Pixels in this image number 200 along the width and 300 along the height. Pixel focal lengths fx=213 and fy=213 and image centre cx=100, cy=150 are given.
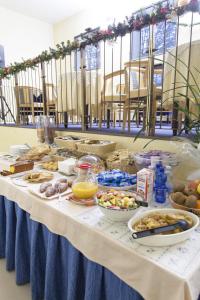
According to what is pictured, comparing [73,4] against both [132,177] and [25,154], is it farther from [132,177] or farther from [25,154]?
[132,177]

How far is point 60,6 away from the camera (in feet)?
16.2

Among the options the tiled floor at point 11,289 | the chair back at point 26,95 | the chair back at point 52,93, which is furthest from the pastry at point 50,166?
the chair back at point 26,95

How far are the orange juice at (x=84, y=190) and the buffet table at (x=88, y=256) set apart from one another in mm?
57

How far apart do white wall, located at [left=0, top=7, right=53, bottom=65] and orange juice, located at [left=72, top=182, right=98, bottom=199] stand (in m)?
5.17

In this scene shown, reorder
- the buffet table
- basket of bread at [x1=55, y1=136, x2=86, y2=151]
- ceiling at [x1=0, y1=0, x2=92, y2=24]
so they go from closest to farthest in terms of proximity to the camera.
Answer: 1. the buffet table
2. basket of bread at [x1=55, y1=136, x2=86, y2=151]
3. ceiling at [x1=0, y1=0, x2=92, y2=24]

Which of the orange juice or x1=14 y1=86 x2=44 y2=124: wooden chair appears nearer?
the orange juice

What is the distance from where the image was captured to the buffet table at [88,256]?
1.91 feet

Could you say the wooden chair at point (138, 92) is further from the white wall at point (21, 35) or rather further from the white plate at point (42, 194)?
the white wall at point (21, 35)

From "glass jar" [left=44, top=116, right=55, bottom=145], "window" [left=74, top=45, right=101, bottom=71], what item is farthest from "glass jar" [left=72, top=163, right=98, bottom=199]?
"window" [left=74, top=45, right=101, bottom=71]

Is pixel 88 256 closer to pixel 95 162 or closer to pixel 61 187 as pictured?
pixel 61 187

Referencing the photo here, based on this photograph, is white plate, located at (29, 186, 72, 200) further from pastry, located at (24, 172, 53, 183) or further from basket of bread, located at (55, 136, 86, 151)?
basket of bread, located at (55, 136, 86, 151)

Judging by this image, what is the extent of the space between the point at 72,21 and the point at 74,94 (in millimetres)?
4023

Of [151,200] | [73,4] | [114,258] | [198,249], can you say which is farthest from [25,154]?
[73,4]

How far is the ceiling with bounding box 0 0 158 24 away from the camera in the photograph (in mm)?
4289
